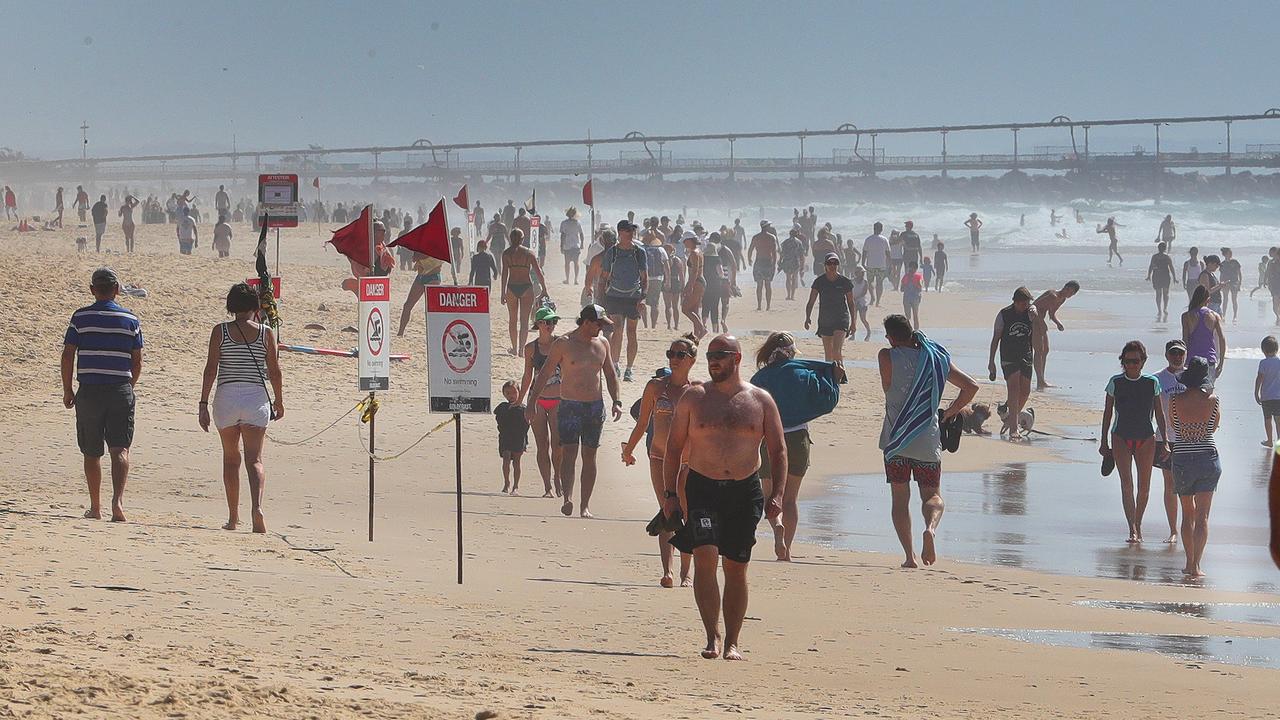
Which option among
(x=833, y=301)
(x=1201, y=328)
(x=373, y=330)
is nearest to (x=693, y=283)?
(x=833, y=301)

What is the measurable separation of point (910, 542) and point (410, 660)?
398cm

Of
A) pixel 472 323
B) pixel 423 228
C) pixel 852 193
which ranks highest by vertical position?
pixel 852 193

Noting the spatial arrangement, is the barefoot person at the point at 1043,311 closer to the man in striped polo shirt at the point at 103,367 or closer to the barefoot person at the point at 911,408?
the barefoot person at the point at 911,408

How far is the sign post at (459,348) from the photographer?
8.60 metres

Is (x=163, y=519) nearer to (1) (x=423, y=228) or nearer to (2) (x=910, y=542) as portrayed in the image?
(1) (x=423, y=228)

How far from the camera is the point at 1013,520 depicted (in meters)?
11.8

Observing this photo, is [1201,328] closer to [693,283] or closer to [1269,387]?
[1269,387]

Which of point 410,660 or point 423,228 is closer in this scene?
point 410,660

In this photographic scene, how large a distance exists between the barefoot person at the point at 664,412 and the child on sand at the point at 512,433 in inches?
137

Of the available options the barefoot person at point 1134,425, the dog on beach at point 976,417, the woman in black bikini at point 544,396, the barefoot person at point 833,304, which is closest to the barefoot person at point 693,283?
the barefoot person at point 833,304

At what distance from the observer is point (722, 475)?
266 inches

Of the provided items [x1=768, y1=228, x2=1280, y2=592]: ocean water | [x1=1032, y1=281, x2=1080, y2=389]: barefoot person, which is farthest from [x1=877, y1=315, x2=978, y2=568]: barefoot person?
[x1=1032, y1=281, x2=1080, y2=389]: barefoot person

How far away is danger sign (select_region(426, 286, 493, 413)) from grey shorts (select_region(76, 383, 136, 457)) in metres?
1.91

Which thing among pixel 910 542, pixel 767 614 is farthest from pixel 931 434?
pixel 767 614
